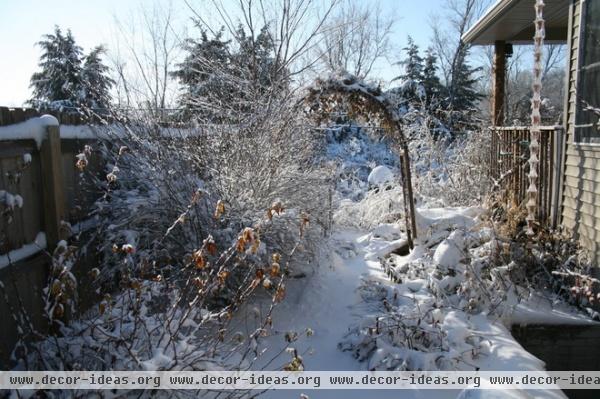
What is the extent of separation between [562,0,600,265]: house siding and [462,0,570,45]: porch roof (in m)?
0.92

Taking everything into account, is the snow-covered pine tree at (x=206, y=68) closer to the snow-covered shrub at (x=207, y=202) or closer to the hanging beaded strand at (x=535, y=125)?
the snow-covered shrub at (x=207, y=202)

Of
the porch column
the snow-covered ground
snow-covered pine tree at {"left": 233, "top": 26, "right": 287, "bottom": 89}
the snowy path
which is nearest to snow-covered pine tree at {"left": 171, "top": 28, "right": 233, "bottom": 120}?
snow-covered pine tree at {"left": 233, "top": 26, "right": 287, "bottom": 89}

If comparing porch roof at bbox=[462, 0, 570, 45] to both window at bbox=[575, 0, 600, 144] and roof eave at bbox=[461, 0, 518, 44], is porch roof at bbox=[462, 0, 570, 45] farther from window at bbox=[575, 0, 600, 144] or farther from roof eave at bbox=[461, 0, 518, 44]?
window at bbox=[575, 0, 600, 144]

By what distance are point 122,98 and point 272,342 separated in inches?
137

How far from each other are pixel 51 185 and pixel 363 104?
3713 millimetres

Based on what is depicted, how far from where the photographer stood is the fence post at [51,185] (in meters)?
3.15

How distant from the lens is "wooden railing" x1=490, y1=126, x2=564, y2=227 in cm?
532

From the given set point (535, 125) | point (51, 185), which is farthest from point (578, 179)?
point (51, 185)

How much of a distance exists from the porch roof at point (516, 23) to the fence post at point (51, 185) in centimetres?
560

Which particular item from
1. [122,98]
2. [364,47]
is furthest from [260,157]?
[364,47]

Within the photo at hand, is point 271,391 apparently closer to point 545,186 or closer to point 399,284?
point 399,284

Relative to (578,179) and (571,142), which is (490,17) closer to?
(571,142)

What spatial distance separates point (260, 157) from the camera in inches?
172

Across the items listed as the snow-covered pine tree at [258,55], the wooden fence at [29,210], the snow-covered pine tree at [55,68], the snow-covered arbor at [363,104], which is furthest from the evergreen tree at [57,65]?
the wooden fence at [29,210]
